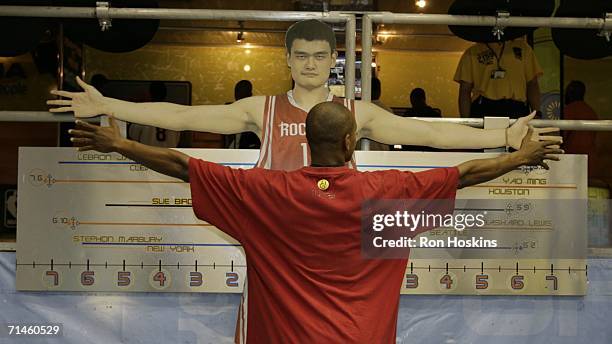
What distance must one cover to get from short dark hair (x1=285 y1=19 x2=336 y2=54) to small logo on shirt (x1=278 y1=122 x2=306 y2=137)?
0.30 meters

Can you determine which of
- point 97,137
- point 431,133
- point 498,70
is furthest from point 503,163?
point 498,70

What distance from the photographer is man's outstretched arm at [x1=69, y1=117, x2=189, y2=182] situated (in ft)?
8.17

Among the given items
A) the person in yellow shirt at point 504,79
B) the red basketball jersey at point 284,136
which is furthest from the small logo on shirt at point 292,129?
the person in yellow shirt at point 504,79

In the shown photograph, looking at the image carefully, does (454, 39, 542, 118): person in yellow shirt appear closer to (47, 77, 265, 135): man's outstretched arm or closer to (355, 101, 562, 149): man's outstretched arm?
(355, 101, 562, 149): man's outstretched arm

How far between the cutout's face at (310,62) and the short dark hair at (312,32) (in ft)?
0.05

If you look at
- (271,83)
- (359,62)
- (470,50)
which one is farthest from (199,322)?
(271,83)

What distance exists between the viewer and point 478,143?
10.5 ft

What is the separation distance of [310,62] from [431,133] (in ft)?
1.78

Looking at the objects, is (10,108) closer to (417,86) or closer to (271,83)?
(271,83)

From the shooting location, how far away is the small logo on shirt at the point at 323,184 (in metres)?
2.41

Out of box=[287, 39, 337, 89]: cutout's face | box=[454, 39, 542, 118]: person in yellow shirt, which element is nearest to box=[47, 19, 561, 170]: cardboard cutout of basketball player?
box=[287, 39, 337, 89]: cutout's face

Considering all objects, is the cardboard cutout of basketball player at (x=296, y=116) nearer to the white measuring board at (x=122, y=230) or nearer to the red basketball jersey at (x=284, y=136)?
the red basketball jersey at (x=284, y=136)

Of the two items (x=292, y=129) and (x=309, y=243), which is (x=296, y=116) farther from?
(x=309, y=243)

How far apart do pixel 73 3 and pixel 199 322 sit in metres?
1.43
